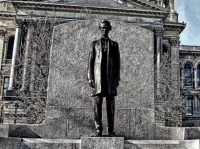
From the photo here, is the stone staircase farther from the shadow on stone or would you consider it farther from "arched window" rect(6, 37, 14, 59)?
"arched window" rect(6, 37, 14, 59)

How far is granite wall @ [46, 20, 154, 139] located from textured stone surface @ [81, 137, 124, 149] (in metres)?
1.12

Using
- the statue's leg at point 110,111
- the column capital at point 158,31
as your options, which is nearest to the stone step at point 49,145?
the statue's leg at point 110,111

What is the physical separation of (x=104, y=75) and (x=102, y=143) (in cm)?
121

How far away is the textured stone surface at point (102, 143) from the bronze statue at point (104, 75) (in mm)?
231

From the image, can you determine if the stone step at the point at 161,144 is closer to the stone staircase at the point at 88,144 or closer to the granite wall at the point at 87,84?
the stone staircase at the point at 88,144

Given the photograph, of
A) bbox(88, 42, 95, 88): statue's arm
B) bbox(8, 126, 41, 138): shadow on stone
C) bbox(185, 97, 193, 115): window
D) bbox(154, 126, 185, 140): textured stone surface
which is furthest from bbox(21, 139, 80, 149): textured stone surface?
bbox(185, 97, 193, 115): window

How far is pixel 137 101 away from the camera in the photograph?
252 inches

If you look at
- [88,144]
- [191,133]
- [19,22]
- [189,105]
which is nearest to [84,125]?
[88,144]

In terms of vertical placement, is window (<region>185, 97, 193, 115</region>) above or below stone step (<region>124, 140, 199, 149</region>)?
above

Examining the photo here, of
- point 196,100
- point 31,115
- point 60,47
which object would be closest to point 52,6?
point 31,115

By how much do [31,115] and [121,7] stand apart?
76.2 feet

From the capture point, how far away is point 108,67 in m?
5.34

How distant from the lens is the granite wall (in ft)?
20.3

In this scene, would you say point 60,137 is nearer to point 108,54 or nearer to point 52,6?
point 108,54
